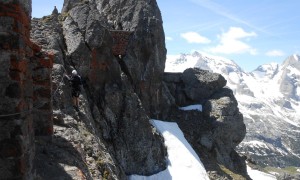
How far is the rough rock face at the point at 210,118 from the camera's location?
45.2m

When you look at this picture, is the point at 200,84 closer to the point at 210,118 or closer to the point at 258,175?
the point at 210,118

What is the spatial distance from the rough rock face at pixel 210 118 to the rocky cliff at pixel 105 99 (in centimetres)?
12

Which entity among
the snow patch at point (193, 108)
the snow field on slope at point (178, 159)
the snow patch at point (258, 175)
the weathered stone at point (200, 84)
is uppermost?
the weathered stone at point (200, 84)

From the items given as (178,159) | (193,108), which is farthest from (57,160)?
(193,108)

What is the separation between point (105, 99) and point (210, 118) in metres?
18.7

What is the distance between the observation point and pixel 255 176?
58469mm

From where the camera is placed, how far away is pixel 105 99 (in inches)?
1278

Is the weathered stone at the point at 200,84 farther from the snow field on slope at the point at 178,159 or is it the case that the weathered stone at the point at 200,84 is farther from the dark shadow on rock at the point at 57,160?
the dark shadow on rock at the point at 57,160

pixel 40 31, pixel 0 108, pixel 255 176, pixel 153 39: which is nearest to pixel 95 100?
pixel 40 31

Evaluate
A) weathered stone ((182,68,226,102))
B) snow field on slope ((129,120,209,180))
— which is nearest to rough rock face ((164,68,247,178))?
weathered stone ((182,68,226,102))

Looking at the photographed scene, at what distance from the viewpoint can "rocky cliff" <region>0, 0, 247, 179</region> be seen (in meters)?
11.4

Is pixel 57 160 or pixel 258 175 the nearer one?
pixel 57 160

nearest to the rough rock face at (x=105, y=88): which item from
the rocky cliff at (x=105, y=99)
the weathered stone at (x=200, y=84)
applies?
the rocky cliff at (x=105, y=99)

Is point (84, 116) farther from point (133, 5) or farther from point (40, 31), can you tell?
point (133, 5)
